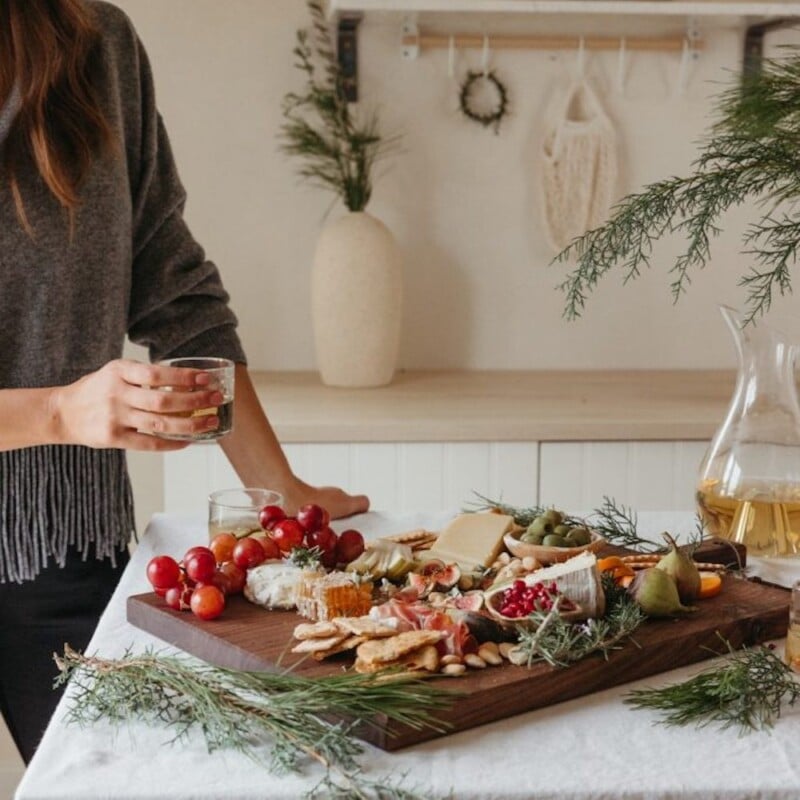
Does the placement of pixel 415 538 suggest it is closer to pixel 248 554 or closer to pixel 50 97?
pixel 248 554

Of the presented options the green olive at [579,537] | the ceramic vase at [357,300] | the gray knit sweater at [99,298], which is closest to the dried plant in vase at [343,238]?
the ceramic vase at [357,300]

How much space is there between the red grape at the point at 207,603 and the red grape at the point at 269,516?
21cm

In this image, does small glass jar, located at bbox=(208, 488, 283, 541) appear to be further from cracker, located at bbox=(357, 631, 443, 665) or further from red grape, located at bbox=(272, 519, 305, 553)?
cracker, located at bbox=(357, 631, 443, 665)

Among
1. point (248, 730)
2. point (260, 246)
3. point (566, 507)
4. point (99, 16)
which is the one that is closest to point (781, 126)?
point (248, 730)

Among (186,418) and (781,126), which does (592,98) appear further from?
(186,418)

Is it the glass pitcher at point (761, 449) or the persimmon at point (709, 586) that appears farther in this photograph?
the glass pitcher at point (761, 449)

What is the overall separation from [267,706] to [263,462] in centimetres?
72

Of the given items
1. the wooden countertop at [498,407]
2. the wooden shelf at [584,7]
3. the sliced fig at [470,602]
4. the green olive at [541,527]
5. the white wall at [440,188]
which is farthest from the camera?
the white wall at [440,188]

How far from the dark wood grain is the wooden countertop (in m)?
1.11

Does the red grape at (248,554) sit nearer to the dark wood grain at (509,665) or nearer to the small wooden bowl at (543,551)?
the dark wood grain at (509,665)

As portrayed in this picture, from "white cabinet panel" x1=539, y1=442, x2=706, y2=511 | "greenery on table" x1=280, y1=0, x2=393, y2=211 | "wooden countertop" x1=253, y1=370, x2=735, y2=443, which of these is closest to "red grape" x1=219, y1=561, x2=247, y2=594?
"wooden countertop" x1=253, y1=370, x2=735, y2=443

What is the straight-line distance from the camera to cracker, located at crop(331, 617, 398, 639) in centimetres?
102

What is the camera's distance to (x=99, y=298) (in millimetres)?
1601

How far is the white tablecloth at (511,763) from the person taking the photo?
2.87 ft
